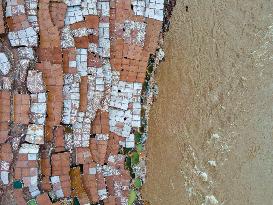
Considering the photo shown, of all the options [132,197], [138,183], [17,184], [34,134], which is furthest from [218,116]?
[17,184]

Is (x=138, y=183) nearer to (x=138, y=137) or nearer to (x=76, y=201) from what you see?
(x=138, y=137)

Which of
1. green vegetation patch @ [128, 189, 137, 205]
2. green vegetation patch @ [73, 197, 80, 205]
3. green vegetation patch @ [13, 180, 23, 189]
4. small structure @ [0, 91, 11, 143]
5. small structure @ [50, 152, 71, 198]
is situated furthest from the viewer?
green vegetation patch @ [128, 189, 137, 205]

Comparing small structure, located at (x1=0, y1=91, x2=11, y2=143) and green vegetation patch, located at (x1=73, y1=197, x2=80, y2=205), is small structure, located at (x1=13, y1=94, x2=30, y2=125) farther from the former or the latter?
green vegetation patch, located at (x1=73, y1=197, x2=80, y2=205)

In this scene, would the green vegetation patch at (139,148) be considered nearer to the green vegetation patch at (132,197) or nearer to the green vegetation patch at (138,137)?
the green vegetation patch at (138,137)

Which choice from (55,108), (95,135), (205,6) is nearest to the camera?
(55,108)

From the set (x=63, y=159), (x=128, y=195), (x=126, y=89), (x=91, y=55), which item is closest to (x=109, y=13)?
(x=91, y=55)

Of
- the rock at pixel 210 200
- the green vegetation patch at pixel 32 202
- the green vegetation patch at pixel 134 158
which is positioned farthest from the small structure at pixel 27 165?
the rock at pixel 210 200

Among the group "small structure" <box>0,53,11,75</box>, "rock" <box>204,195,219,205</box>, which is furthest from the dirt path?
"small structure" <box>0,53,11,75</box>

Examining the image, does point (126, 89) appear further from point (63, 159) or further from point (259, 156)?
point (259, 156)
